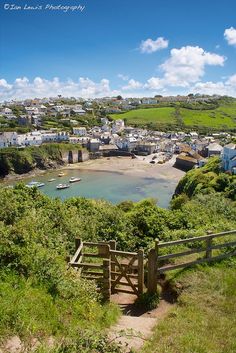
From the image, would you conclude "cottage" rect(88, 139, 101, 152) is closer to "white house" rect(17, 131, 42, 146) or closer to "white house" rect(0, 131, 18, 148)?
"white house" rect(17, 131, 42, 146)

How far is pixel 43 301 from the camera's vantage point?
7.14 metres

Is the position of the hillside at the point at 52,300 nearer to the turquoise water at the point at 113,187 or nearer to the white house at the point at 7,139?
the turquoise water at the point at 113,187

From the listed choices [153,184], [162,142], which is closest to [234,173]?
[153,184]

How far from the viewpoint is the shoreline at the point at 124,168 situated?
86794 millimetres

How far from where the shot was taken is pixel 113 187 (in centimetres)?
7544

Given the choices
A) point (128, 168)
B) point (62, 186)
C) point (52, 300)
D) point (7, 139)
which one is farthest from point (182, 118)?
point (52, 300)

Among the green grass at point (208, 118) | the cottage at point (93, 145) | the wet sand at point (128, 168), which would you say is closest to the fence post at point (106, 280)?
the wet sand at point (128, 168)

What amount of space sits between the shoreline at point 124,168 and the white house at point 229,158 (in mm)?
16623

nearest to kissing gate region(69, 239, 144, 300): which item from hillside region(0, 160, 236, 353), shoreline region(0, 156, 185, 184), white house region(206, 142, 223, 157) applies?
hillside region(0, 160, 236, 353)

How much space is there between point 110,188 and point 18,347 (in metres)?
68.8

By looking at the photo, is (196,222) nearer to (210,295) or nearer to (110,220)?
(110,220)

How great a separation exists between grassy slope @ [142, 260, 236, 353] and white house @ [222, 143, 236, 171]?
5404cm

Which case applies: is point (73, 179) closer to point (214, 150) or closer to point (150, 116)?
point (214, 150)

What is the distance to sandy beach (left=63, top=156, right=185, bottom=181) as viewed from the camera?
86.9 m
